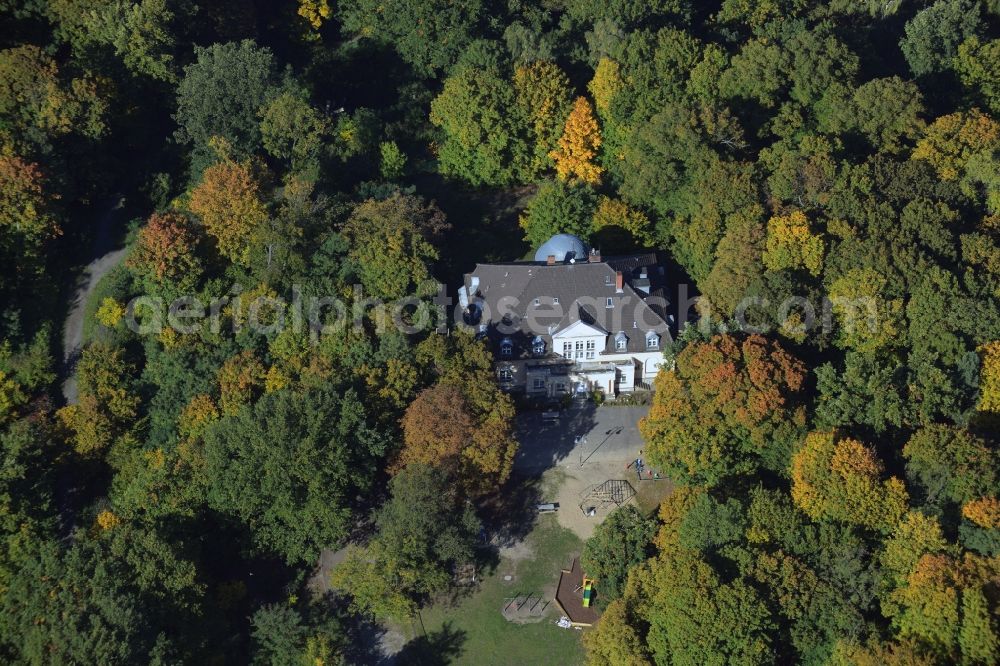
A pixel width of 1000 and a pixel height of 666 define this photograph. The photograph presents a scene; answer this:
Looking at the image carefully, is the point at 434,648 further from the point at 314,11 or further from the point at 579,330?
the point at 314,11

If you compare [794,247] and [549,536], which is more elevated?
[794,247]

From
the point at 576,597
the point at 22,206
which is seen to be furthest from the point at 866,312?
the point at 22,206

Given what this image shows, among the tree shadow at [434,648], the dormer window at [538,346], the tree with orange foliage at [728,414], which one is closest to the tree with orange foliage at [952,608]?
the tree with orange foliage at [728,414]

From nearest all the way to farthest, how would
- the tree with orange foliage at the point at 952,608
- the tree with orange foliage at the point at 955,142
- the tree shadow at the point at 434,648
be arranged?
the tree with orange foliage at the point at 952,608
the tree shadow at the point at 434,648
the tree with orange foliage at the point at 955,142

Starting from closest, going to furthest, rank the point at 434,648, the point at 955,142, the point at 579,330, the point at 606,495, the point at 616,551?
the point at 616,551 → the point at 434,648 → the point at 606,495 → the point at 579,330 → the point at 955,142

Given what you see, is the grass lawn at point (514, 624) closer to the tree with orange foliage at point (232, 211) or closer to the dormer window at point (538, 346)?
the dormer window at point (538, 346)

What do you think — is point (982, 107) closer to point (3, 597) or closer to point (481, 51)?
point (481, 51)
